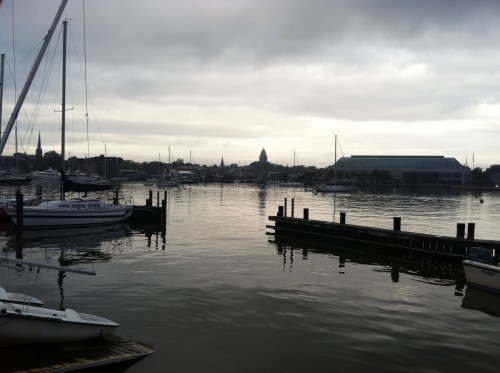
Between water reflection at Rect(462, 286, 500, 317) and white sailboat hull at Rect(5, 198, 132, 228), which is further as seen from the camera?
white sailboat hull at Rect(5, 198, 132, 228)

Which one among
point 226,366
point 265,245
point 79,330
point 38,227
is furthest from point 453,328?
point 38,227

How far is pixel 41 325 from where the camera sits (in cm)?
1123

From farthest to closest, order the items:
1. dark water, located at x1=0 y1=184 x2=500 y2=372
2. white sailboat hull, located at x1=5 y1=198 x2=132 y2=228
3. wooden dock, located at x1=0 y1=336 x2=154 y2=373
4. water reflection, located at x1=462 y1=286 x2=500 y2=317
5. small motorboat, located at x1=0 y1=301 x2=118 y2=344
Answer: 1. white sailboat hull, located at x1=5 y1=198 x2=132 y2=228
2. water reflection, located at x1=462 y1=286 x2=500 y2=317
3. dark water, located at x1=0 y1=184 x2=500 y2=372
4. small motorboat, located at x1=0 y1=301 x2=118 y2=344
5. wooden dock, located at x1=0 y1=336 x2=154 y2=373

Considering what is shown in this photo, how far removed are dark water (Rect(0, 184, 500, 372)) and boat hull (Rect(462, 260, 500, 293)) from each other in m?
0.48

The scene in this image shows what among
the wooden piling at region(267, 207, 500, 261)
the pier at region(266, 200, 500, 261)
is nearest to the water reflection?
the pier at region(266, 200, 500, 261)

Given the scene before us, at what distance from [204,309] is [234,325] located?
6.39ft

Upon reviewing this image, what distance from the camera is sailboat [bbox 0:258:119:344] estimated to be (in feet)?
35.9

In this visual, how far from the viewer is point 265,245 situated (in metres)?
32.6

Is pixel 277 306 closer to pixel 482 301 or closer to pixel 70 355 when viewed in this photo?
pixel 70 355

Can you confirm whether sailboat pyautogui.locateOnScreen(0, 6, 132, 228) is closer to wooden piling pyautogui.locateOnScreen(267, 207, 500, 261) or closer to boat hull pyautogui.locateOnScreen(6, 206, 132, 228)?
boat hull pyautogui.locateOnScreen(6, 206, 132, 228)

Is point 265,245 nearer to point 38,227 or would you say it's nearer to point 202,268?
point 202,268

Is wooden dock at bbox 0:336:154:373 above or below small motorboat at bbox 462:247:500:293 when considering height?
below

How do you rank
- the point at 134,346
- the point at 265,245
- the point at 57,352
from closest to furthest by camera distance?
1. the point at 57,352
2. the point at 134,346
3. the point at 265,245

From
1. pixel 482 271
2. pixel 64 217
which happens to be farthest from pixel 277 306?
pixel 64 217
